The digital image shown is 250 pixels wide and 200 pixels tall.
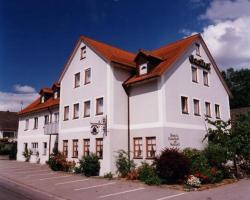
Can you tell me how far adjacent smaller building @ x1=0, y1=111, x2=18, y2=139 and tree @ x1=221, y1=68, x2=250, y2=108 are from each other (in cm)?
4382

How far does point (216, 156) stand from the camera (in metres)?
19.4

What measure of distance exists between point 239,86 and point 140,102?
45.2 m

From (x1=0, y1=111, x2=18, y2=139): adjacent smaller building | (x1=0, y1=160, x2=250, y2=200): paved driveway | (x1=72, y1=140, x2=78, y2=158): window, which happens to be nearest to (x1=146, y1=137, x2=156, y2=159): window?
(x1=0, y1=160, x2=250, y2=200): paved driveway

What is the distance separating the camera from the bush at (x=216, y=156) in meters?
19.4

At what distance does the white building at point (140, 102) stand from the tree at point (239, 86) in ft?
111

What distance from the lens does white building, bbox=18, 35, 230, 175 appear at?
815 inches

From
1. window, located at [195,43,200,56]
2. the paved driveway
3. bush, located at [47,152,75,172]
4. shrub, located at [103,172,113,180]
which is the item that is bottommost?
the paved driveway

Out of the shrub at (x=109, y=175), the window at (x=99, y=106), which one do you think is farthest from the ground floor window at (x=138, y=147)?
the window at (x=99, y=106)

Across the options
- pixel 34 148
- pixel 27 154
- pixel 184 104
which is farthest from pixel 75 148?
pixel 27 154

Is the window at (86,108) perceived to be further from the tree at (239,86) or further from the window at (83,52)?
the tree at (239,86)

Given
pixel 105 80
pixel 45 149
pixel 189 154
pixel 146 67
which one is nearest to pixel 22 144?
pixel 45 149

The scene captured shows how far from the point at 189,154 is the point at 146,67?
7.25 meters

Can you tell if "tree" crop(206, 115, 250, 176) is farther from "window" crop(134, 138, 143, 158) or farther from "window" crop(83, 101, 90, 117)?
"window" crop(83, 101, 90, 117)

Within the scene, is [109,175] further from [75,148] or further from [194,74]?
[194,74]
